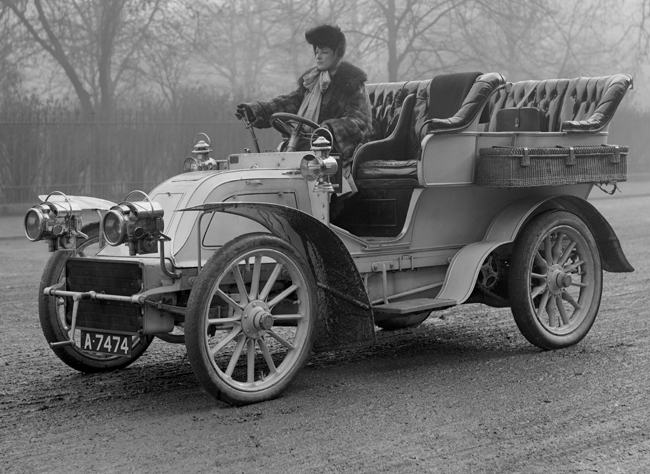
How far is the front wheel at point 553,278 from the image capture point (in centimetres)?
602

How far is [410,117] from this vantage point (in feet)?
22.8

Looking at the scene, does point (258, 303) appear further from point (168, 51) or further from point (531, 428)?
point (168, 51)

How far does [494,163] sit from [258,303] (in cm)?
187

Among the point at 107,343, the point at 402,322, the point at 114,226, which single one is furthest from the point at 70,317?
the point at 402,322

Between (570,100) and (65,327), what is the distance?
387 centimetres

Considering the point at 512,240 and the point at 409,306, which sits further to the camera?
the point at 512,240

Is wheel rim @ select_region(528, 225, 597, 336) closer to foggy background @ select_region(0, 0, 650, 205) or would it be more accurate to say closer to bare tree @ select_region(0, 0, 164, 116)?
foggy background @ select_region(0, 0, 650, 205)

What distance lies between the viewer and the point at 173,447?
13.5 ft

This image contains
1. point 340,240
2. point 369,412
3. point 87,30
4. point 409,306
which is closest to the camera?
point 369,412

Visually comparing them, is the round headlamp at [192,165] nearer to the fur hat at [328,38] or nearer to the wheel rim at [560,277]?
the fur hat at [328,38]

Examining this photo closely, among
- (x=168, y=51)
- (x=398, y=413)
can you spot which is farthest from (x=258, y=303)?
(x=168, y=51)

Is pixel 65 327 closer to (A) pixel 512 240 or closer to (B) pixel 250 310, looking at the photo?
(B) pixel 250 310

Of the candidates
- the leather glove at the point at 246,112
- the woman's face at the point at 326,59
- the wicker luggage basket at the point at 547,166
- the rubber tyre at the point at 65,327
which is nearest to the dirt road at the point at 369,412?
the rubber tyre at the point at 65,327

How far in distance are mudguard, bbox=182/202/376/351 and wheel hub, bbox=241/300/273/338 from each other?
1.51 feet
